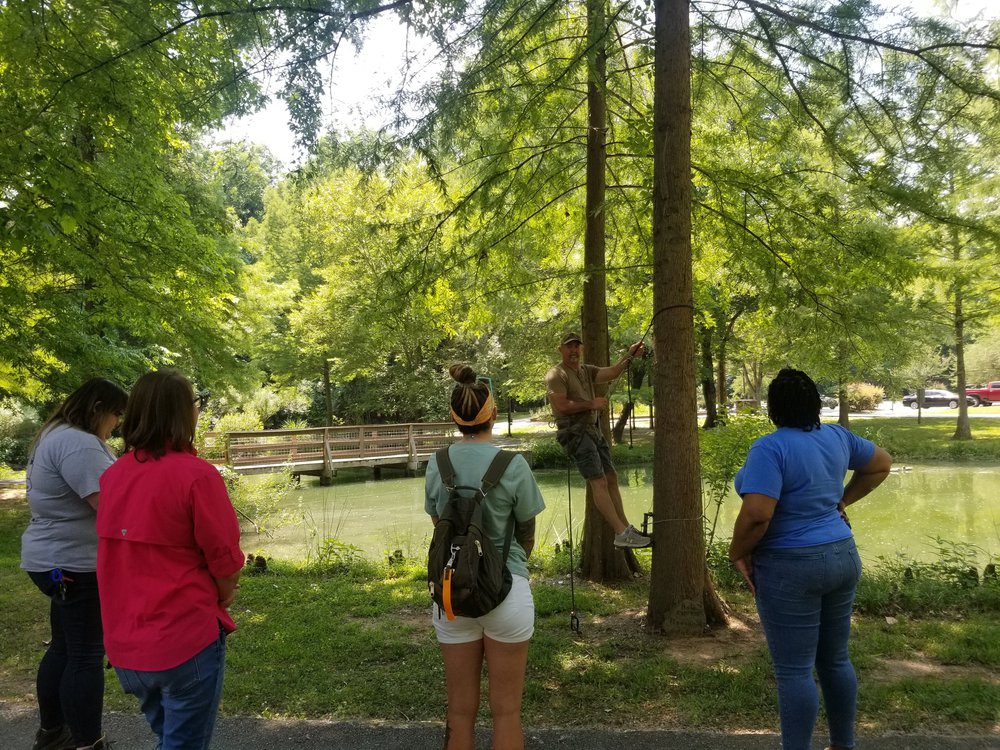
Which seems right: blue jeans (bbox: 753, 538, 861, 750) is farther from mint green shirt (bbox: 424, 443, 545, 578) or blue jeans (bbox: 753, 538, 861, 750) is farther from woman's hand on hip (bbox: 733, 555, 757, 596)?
mint green shirt (bbox: 424, 443, 545, 578)

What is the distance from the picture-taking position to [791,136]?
5.52 meters

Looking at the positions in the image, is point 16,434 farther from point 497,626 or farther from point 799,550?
point 799,550

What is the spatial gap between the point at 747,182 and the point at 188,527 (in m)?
4.82

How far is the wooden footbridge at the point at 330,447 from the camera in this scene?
58.6ft

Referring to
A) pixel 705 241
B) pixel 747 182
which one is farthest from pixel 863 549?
pixel 747 182

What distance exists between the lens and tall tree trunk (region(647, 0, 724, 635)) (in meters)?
4.28

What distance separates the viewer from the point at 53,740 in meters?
2.93

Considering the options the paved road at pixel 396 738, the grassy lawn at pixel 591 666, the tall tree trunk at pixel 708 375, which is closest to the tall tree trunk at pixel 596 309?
the grassy lawn at pixel 591 666

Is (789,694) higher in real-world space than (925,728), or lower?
higher

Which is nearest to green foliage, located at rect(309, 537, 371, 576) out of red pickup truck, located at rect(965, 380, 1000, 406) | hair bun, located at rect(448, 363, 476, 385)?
hair bun, located at rect(448, 363, 476, 385)

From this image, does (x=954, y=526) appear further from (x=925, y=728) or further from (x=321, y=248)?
(x=321, y=248)

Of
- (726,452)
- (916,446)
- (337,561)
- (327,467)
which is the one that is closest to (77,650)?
(337,561)

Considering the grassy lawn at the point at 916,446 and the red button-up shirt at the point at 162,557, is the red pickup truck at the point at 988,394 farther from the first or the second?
the red button-up shirt at the point at 162,557

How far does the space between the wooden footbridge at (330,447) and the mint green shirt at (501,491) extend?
50.1 feet
